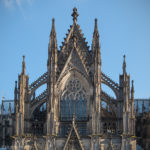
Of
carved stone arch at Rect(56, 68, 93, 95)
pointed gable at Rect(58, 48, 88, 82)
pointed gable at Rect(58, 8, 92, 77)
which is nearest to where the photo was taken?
carved stone arch at Rect(56, 68, 93, 95)

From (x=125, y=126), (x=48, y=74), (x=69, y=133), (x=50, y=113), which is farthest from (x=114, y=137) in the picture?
(x=48, y=74)

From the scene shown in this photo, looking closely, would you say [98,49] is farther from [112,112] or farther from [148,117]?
[148,117]

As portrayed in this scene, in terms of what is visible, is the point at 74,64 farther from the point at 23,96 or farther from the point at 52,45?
the point at 23,96

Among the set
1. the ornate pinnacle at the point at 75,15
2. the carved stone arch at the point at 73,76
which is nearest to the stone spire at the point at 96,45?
the carved stone arch at the point at 73,76

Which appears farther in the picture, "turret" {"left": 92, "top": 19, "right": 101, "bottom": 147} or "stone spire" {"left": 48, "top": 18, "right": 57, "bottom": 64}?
"stone spire" {"left": 48, "top": 18, "right": 57, "bottom": 64}

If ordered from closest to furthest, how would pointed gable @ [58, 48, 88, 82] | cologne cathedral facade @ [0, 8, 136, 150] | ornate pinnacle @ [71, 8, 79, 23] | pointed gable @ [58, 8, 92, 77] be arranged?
cologne cathedral facade @ [0, 8, 136, 150] → pointed gable @ [58, 48, 88, 82] → pointed gable @ [58, 8, 92, 77] → ornate pinnacle @ [71, 8, 79, 23]

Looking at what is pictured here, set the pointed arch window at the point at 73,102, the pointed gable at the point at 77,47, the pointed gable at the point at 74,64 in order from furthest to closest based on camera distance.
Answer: the pointed gable at the point at 77,47 → the pointed gable at the point at 74,64 → the pointed arch window at the point at 73,102

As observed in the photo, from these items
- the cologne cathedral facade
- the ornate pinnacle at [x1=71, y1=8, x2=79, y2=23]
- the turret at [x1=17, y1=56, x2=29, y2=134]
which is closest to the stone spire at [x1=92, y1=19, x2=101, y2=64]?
the cologne cathedral facade

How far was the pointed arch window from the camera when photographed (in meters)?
49.3

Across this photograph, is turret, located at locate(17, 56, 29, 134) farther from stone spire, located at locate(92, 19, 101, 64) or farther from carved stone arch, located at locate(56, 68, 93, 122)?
stone spire, located at locate(92, 19, 101, 64)

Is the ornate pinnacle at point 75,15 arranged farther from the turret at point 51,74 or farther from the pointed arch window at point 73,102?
the pointed arch window at point 73,102

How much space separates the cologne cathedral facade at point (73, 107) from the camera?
46250 millimetres

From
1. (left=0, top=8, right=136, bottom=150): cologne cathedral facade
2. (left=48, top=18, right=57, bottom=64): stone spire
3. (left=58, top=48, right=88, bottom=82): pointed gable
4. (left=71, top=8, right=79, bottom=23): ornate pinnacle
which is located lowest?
(left=0, top=8, right=136, bottom=150): cologne cathedral facade

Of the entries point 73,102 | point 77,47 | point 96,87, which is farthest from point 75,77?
point 77,47
